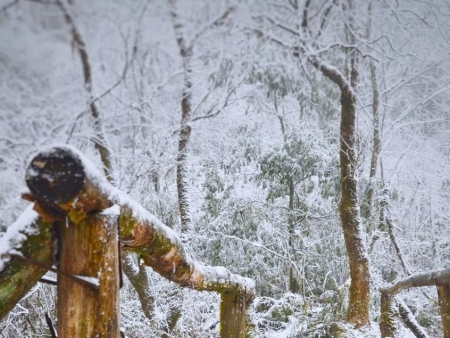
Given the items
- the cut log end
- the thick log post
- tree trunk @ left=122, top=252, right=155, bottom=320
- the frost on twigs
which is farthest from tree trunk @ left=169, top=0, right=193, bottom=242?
the cut log end

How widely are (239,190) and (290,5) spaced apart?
12.7 ft

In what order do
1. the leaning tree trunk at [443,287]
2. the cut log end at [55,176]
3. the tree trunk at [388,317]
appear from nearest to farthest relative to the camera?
the cut log end at [55,176] < the leaning tree trunk at [443,287] < the tree trunk at [388,317]

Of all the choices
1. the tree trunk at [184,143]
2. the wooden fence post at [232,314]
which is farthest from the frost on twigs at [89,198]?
the tree trunk at [184,143]

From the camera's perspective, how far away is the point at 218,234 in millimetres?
7285

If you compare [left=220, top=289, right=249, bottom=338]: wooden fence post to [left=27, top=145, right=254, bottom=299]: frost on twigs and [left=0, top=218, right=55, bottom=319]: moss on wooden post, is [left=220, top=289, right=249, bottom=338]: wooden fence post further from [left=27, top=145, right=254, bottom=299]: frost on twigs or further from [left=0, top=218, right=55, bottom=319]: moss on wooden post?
[left=0, top=218, right=55, bottom=319]: moss on wooden post

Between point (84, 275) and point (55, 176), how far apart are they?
1.16ft

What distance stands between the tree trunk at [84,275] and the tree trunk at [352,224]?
554 cm

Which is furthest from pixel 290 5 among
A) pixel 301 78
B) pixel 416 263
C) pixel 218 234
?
pixel 416 263

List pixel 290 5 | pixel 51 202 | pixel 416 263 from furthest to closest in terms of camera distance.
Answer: pixel 416 263 < pixel 290 5 < pixel 51 202

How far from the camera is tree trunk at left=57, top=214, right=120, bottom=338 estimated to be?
1072 mm

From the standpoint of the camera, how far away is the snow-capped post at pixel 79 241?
3.12 feet

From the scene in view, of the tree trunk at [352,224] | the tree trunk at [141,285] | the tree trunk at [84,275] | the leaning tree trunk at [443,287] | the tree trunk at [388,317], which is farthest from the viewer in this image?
the tree trunk at [141,285]

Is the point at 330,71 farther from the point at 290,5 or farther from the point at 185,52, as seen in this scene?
the point at 185,52

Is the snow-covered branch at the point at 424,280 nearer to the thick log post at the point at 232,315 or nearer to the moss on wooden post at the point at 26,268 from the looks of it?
the thick log post at the point at 232,315
